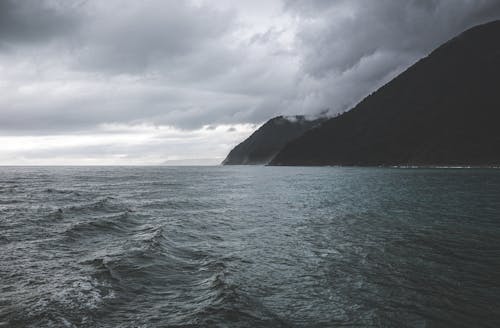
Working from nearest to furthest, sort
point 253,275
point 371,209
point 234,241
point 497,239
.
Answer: point 253,275
point 497,239
point 234,241
point 371,209

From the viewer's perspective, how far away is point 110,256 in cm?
1975

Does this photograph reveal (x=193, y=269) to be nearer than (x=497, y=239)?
Yes

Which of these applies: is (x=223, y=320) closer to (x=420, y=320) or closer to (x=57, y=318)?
(x=57, y=318)

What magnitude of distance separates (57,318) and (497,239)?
26833mm

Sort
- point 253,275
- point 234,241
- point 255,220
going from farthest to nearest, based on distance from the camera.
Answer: point 255,220
point 234,241
point 253,275

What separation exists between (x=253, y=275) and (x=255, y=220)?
17.7m

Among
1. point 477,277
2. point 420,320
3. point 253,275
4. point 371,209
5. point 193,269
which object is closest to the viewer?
point 420,320

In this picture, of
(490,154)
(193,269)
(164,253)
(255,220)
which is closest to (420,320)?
(193,269)

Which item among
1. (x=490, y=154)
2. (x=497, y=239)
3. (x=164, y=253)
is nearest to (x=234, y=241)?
(x=164, y=253)

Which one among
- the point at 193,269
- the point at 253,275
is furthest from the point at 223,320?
the point at 193,269

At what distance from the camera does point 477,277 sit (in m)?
15.7

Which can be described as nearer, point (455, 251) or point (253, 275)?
point (253, 275)

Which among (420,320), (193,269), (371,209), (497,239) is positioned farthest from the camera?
(371,209)

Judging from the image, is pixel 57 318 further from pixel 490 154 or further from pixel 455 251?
pixel 490 154
